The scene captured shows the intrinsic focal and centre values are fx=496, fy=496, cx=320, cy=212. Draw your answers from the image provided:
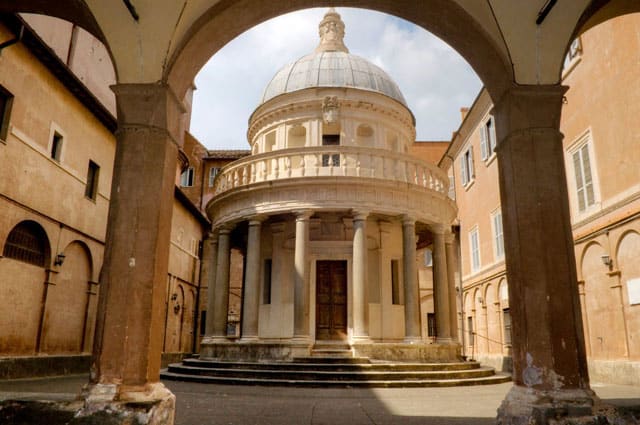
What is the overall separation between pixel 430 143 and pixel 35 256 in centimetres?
3065

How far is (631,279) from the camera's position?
44.4 feet

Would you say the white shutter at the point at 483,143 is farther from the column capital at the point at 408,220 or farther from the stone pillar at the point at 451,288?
the column capital at the point at 408,220

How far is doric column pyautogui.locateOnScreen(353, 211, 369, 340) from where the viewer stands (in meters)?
15.7

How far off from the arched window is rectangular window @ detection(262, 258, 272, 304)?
7812 millimetres

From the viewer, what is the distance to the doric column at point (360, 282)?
51.6 feet

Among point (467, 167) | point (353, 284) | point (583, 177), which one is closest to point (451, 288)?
point (353, 284)

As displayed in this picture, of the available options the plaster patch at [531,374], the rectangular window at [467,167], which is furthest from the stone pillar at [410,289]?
the plaster patch at [531,374]

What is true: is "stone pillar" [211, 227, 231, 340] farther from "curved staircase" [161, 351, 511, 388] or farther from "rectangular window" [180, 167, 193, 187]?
"rectangular window" [180, 167, 193, 187]

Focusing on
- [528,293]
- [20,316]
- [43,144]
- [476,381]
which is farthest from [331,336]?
[528,293]

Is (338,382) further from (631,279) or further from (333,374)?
(631,279)

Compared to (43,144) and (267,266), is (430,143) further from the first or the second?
(43,144)

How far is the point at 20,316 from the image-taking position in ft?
46.9

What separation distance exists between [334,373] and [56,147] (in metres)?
11.5

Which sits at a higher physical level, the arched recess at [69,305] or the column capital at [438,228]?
the column capital at [438,228]
